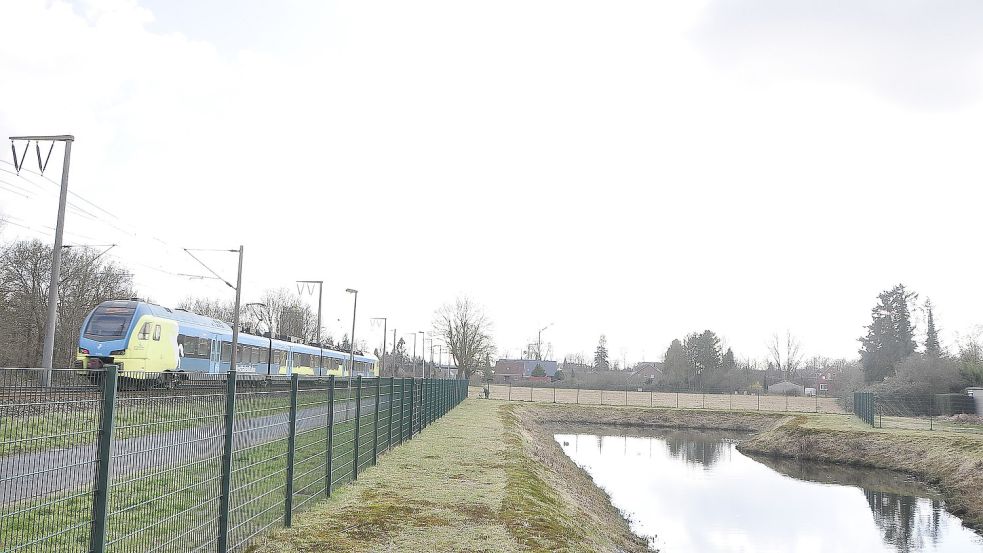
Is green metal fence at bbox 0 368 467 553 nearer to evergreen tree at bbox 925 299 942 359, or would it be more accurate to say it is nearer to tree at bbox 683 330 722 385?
evergreen tree at bbox 925 299 942 359

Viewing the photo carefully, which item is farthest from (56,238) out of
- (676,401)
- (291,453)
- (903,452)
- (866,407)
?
(676,401)

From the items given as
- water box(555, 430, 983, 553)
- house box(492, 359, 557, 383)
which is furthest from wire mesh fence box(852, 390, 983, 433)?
house box(492, 359, 557, 383)

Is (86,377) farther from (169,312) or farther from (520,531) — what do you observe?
(169,312)

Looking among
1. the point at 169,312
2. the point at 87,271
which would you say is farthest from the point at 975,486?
the point at 87,271

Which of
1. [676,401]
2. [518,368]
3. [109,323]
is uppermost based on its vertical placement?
[109,323]

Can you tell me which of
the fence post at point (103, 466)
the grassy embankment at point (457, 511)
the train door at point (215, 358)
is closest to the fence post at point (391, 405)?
the grassy embankment at point (457, 511)

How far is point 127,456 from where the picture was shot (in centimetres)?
474

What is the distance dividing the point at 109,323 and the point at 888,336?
205 feet

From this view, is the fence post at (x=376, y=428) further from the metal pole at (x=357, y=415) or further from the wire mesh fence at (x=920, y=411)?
the wire mesh fence at (x=920, y=411)

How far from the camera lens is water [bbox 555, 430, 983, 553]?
15500mm

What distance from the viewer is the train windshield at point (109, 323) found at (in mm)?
23844

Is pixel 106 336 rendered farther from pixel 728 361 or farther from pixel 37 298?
pixel 728 361

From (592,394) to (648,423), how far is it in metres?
19.7

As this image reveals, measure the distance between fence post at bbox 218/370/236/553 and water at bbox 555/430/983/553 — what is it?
9851 mm
